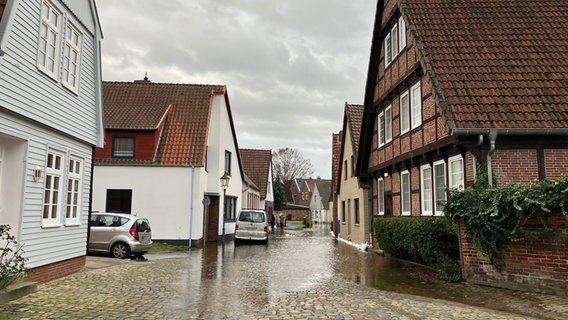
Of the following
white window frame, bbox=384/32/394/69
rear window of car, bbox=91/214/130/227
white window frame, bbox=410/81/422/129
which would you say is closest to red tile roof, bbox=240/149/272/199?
white window frame, bbox=384/32/394/69

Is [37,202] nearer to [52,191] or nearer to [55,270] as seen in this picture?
[52,191]

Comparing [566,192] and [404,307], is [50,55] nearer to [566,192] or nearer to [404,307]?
[404,307]

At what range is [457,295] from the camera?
9.27 metres

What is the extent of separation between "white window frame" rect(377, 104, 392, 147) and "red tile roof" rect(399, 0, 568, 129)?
440 cm

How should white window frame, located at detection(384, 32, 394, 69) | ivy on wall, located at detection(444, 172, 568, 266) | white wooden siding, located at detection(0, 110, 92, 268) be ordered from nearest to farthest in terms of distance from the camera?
white wooden siding, located at detection(0, 110, 92, 268) → ivy on wall, located at detection(444, 172, 568, 266) → white window frame, located at detection(384, 32, 394, 69)

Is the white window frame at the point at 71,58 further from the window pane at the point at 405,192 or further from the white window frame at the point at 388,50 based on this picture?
the white window frame at the point at 388,50

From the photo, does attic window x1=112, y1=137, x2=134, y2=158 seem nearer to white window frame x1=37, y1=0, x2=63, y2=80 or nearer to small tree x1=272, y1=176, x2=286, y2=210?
white window frame x1=37, y1=0, x2=63, y2=80

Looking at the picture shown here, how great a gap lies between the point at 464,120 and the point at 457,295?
13.6 feet

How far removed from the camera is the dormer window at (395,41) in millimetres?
15984

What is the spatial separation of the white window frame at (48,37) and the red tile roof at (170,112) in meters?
11.7

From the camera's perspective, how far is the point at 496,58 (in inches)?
508

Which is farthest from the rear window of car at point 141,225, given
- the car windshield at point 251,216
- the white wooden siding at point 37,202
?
the car windshield at point 251,216

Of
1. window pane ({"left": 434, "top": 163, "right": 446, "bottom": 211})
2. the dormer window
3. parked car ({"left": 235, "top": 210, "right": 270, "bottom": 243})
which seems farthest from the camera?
parked car ({"left": 235, "top": 210, "right": 270, "bottom": 243})

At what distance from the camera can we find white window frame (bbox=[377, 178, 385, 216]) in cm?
1916
